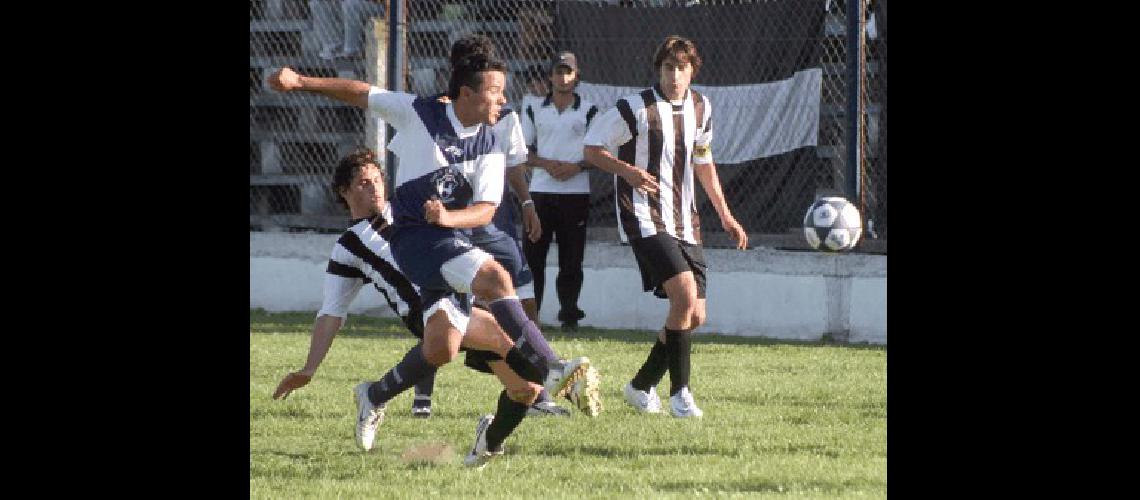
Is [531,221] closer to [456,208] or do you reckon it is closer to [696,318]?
[696,318]

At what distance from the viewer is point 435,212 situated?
773 cm

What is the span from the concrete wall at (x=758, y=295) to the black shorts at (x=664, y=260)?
12.7ft

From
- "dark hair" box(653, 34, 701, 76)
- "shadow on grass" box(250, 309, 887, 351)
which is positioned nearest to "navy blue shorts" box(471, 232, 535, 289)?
"dark hair" box(653, 34, 701, 76)

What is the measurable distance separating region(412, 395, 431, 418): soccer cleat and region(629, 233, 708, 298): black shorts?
130cm

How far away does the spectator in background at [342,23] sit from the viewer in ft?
54.7

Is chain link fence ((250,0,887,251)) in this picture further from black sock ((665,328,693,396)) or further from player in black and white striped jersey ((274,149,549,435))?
player in black and white striped jersey ((274,149,549,435))

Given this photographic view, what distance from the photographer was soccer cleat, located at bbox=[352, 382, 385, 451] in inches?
336

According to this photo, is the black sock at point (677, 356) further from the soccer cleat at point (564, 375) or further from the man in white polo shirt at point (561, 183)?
the man in white polo shirt at point (561, 183)

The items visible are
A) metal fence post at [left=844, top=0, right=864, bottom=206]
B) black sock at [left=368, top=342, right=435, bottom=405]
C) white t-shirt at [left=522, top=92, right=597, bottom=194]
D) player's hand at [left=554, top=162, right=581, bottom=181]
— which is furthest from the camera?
white t-shirt at [left=522, top=92, right=597, bottom=194]

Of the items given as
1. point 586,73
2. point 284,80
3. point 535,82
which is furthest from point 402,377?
point 586,73

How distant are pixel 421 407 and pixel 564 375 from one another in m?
2.12
